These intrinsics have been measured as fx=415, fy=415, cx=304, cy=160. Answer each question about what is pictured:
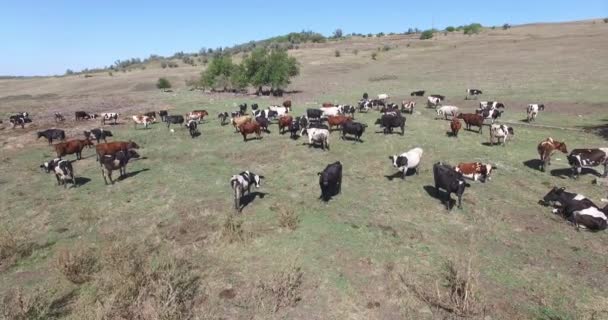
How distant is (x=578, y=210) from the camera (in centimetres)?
1283

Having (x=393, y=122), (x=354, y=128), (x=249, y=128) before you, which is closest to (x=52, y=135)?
(x=249, y=128)

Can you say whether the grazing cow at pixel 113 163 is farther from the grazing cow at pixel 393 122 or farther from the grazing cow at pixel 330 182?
the grazing cow at pixel 393 122

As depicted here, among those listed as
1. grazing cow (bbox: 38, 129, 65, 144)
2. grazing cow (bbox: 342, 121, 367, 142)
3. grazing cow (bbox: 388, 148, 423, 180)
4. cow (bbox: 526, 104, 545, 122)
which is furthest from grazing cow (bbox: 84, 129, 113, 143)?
cow (bbox: 526, 104, 545, 122)

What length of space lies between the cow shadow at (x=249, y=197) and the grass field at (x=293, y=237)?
359 mm

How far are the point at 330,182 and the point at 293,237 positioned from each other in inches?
124

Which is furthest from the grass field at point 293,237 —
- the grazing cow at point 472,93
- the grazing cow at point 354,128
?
the grazing cow at point 472,93

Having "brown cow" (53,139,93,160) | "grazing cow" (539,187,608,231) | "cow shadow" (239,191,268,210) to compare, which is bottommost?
"grazing cow" (539,187,608,231)

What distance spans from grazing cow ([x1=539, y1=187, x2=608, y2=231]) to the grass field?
0.36 meters

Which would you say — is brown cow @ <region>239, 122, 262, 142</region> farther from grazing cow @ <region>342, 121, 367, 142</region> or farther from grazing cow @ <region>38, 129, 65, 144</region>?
grazing cow @ <region>38, 129, 65, 144</region>

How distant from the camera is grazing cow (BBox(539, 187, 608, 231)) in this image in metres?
12.5

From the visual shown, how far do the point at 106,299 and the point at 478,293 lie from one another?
26.9 ft

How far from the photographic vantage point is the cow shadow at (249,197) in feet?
46.6

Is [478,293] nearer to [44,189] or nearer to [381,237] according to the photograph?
[381,237]

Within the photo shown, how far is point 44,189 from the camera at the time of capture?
56.8 ft
